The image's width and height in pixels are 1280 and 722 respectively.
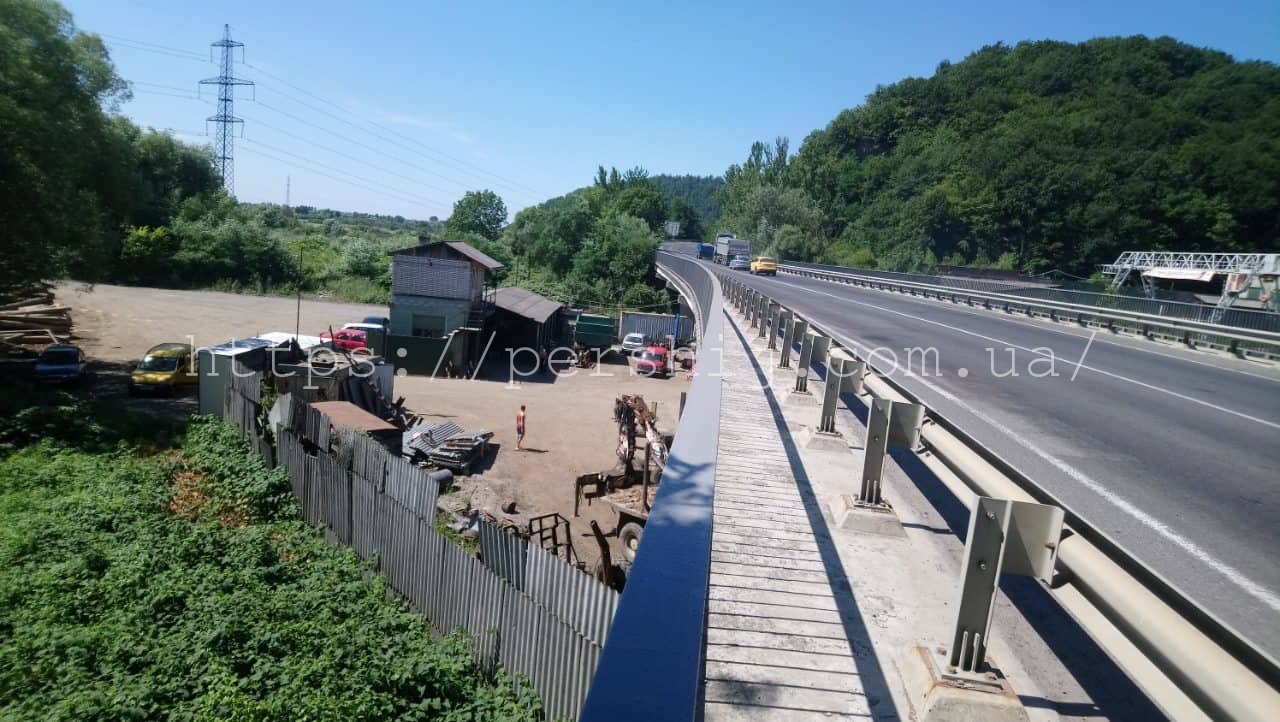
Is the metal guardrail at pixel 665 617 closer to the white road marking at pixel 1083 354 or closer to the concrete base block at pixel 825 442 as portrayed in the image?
the concrete base block at pixel 825 442

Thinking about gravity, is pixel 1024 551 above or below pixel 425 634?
above

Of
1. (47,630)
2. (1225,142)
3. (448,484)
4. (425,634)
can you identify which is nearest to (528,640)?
(425,634)

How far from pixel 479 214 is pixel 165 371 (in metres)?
80.8

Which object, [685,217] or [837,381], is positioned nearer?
→ [837,381]

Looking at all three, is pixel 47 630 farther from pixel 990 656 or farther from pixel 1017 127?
pixel 1017 127

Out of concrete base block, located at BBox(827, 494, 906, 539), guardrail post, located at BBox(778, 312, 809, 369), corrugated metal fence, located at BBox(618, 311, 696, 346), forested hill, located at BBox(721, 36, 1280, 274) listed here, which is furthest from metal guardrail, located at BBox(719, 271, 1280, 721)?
forested hill, located at BBox(721, 36, 1280, 274)

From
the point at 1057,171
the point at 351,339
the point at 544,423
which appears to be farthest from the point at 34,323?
the point at 1057,171

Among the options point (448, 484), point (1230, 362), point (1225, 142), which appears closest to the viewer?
point (1230, 362)

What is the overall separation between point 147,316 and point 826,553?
143 feet

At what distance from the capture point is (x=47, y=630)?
8203 millimetres

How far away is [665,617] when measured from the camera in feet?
7.68

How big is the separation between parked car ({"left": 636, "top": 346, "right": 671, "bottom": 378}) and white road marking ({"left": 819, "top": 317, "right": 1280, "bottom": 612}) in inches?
1074

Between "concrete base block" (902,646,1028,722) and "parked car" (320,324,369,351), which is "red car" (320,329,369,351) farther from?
"concrete base block" (902,646,1028,722)

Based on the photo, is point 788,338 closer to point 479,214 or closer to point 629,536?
point 629,536
